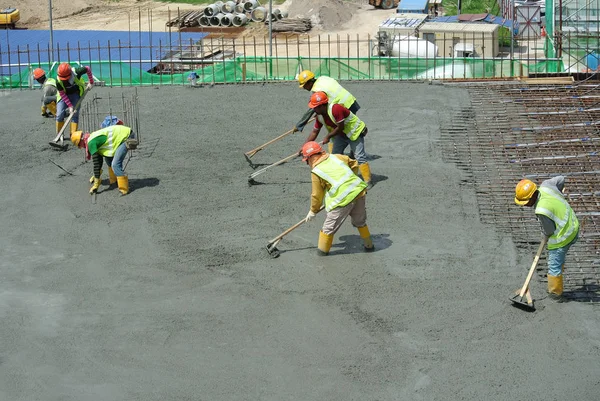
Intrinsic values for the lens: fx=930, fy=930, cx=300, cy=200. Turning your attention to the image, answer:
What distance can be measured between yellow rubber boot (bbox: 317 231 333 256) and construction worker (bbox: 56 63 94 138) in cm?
609

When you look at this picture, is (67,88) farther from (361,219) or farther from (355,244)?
(361,219)

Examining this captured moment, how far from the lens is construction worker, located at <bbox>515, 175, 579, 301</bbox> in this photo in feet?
31.4

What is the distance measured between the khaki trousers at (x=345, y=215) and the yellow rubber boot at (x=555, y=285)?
2.27 m

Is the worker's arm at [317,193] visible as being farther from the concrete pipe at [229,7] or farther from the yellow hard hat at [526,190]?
the concrete pipe at [229,7]

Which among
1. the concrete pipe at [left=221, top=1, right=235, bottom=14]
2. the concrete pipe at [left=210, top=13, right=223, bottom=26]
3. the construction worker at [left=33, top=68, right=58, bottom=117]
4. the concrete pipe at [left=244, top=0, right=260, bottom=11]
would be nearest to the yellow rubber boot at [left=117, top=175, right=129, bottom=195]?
the construction worker at [left=33, top=68, right=58, bottom=117]

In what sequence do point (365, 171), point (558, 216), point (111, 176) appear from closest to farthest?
point (558, 216) → point (365, 171) → point (111, 176)

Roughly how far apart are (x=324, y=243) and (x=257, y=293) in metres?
1.19

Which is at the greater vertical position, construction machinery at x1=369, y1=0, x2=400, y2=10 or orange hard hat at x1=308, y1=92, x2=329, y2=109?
construction machinery at x1=369, y1=0, x2=400, y2=10

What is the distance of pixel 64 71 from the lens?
50.0ft

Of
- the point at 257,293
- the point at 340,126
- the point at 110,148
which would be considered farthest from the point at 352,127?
the point at 257,293

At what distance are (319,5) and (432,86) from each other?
16.5 m

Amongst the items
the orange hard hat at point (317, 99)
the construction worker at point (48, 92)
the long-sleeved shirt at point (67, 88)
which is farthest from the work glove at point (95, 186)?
the construction worker at point (48, 92)

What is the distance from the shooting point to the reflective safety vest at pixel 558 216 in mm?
9570

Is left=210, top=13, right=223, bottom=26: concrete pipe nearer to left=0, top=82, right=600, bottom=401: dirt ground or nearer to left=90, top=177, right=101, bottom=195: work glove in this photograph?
left=0, top=82, right=600, bottom=401: dirt ground
